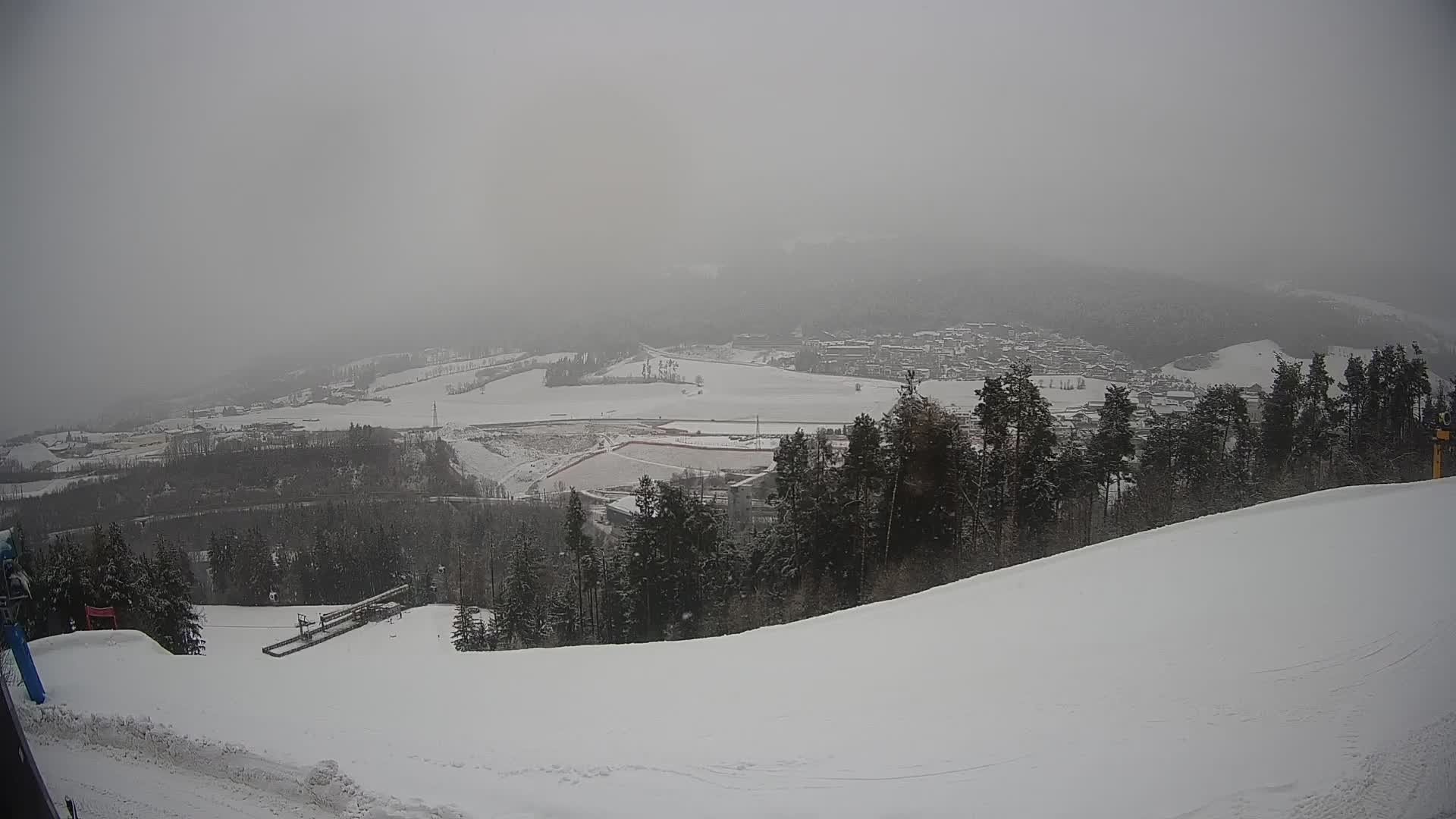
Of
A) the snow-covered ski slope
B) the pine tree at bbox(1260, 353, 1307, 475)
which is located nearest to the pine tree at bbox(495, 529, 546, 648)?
the snow-covered ski slope

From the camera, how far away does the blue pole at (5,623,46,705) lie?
3217mm

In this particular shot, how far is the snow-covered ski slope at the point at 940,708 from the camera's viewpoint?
10.6 ft

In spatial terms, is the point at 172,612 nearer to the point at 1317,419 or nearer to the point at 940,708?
the point at 940,708

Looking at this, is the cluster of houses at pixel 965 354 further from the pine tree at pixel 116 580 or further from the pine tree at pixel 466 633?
the pine tree at pixel 116 580

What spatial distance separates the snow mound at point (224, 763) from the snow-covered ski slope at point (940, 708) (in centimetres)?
5

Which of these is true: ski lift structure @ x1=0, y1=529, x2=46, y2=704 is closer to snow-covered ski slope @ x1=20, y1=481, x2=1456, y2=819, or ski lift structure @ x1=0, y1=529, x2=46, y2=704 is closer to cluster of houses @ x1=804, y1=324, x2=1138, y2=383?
snow-covered ski slope @ x1=20, y1=481, x2=1456, y2=819

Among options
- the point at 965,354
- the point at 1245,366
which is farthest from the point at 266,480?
the point at 1245,366

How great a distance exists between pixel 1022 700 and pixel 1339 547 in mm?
4930

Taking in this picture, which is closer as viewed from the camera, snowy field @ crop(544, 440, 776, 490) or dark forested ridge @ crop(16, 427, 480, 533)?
dark forested ridge @ crop(16, 427, 480, 533)

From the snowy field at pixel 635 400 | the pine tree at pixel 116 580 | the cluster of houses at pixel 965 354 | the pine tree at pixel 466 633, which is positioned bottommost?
the pine tree at pixel 466 633

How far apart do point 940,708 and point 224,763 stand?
504 cm

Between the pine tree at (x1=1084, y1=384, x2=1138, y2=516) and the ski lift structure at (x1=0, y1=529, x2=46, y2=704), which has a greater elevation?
the ski lift structure at (x1=0, y1=529, x2=46, y2=704)

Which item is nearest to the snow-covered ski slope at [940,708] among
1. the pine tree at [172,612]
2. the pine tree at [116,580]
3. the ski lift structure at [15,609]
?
the ski lift structure at [15,609]

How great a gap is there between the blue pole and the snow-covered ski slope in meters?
0.24
